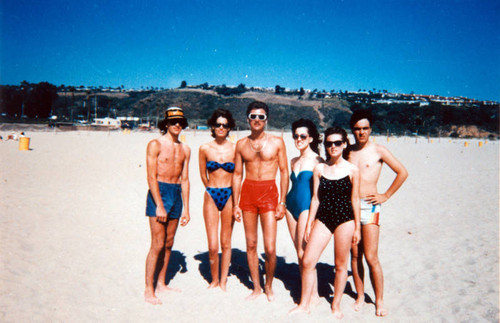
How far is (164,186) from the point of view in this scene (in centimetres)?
378

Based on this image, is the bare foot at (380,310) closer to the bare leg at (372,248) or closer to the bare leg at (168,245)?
the bare leg at (372,248)

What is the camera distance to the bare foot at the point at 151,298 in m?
3.84

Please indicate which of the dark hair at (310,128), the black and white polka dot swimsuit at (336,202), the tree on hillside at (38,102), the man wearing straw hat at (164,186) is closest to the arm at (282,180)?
the dark hair at (310,128)

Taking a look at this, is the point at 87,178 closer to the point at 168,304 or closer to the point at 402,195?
the point at 168,304

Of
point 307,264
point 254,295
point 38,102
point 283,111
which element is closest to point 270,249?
point 307,264

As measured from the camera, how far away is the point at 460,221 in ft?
25.1

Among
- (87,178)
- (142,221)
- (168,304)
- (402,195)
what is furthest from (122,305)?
Result: (402,195)

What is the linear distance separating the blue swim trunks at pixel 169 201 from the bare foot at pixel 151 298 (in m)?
0.96

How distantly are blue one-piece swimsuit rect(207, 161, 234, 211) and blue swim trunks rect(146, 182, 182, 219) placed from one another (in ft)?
1.29

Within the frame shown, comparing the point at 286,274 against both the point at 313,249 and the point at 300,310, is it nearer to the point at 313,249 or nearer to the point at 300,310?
the point at 300,310

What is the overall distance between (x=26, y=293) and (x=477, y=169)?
1863cm

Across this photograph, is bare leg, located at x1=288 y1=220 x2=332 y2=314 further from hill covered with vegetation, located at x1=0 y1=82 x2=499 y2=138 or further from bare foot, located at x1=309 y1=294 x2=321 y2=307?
hill covered with vegetation, located at x1=0 y1=82 x2=499 y2=138

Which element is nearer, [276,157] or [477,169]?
[276,157]

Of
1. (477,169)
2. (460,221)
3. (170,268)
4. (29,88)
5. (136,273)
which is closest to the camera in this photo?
(136,273)
